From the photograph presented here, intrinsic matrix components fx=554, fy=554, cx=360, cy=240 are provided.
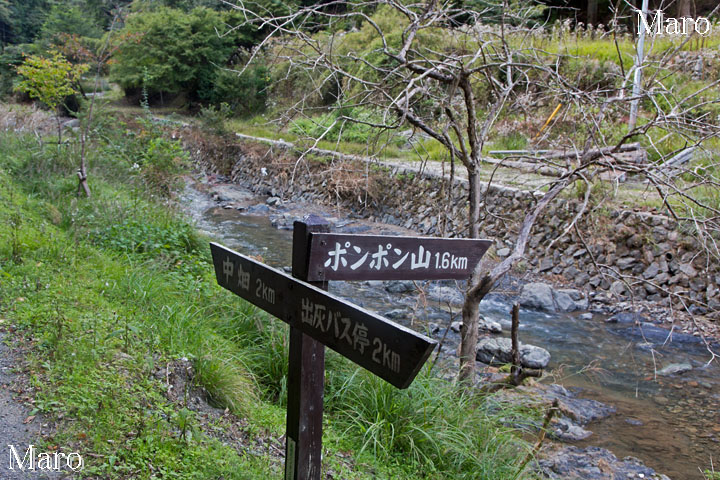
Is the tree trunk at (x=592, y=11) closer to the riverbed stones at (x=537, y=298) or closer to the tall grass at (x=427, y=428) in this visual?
the riverbed stones at (x=537, y=298)

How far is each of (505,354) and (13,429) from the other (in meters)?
4.92

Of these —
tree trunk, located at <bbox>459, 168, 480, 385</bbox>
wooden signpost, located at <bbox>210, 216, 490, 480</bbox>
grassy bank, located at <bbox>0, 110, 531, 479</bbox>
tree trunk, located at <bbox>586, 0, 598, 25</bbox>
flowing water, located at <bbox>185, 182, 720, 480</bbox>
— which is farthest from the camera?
tree trunk, located at <bbox>586, 0, 598, 25</bbox>

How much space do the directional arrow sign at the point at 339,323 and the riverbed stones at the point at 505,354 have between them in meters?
4.58

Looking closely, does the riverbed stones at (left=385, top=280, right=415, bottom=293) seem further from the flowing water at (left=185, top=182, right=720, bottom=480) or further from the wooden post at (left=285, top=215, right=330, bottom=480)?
the wooden post at (left=285, top=215, right=330, bottom=480)

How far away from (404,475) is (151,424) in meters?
1.37

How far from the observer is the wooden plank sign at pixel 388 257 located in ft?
6.49

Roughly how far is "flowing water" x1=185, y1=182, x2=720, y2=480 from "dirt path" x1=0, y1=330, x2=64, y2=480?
3.00 metres

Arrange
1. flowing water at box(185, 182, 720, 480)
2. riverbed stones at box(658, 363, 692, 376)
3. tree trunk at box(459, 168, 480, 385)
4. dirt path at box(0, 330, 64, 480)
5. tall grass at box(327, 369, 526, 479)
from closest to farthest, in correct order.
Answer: dirt path at box(0, 330, 64, 480), tall grass at box(327, 369, 526, 479), tree trunk at box(459, 168, 480, 385), flowing water at box(185, 182, 720, 480), riverbed stones at box(658, 363, 692, 376)

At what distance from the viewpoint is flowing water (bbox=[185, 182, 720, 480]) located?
476cm

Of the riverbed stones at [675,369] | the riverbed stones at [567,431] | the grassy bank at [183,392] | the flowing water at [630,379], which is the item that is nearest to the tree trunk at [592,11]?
the flowing water at [630,379]

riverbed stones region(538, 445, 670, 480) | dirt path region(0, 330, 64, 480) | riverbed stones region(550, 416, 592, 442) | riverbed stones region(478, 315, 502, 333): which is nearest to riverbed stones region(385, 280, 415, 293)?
riverbed stones region(478, 315, 502, 333)

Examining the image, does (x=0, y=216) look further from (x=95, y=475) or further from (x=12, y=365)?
(x=95, y=475)

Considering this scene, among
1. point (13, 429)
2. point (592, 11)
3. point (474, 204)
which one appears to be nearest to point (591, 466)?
point (474, 204)

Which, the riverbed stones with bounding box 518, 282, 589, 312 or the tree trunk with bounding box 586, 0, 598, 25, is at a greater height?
the tree trunk with bounding box 586, 0, 598, 25
